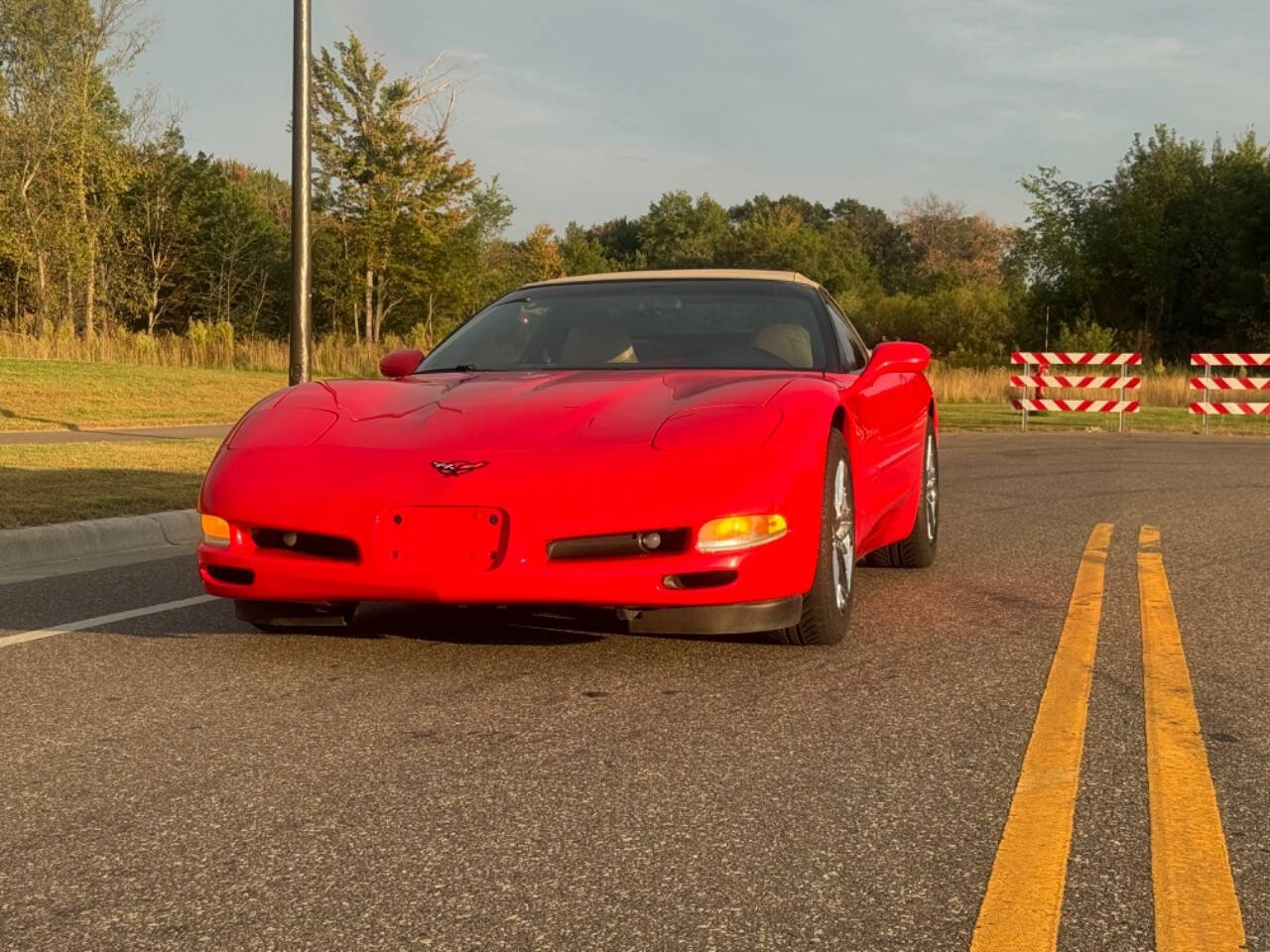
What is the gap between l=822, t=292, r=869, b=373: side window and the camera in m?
6.23

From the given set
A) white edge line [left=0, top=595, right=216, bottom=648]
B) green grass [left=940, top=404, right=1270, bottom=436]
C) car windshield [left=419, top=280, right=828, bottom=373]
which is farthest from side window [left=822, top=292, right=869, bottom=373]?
green grass [left=940, top=404, right=1270, bottom=436]

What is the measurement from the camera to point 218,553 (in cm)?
483

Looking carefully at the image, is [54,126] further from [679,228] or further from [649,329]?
[679,228]

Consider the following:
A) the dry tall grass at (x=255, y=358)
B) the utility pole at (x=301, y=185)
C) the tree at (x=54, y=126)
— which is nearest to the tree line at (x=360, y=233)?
the tree at (x=54, y=126)

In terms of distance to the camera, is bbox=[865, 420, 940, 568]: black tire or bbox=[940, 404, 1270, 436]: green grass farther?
bbox=[940, 404, 1270, 436]: green grass

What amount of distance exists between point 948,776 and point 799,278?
3.61 metres

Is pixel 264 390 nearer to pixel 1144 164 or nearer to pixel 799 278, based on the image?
pixel 799 278

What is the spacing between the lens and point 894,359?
6211mm

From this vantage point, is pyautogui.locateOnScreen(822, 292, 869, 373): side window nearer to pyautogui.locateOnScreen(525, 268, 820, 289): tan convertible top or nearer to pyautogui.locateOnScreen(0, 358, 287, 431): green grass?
pyautogui.locateOnScreen(525, 268, 820, 289): tan convertible top

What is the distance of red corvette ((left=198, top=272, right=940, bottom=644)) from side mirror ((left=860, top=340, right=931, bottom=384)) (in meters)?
0.33

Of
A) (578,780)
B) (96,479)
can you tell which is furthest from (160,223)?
(578,780)

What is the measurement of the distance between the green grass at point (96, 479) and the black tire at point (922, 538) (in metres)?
4.41

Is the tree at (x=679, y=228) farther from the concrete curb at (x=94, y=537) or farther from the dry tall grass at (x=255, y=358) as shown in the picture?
the concrete curb at (x=94, y=537)

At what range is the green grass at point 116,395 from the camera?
17.8m
